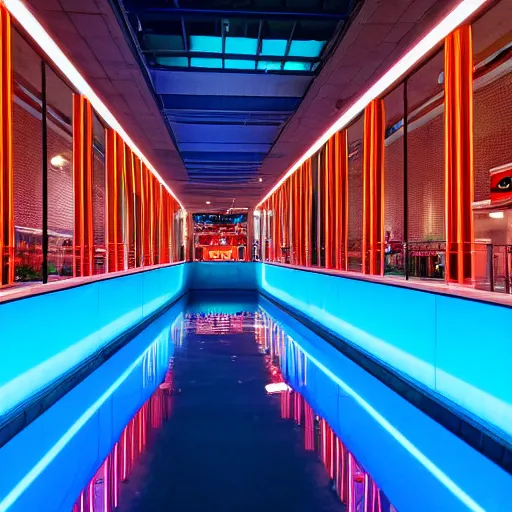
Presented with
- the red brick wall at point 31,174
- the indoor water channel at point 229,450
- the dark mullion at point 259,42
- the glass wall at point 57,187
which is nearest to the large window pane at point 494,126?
the dark mullion at point 259,42

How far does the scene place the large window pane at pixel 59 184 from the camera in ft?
22.9

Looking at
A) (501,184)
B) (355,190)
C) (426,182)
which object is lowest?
(501,184)

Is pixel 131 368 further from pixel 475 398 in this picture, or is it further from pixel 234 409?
pixel 475 398

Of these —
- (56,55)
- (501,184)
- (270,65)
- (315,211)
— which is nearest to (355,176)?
(315,211)

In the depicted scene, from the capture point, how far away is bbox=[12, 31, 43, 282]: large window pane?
620 cm

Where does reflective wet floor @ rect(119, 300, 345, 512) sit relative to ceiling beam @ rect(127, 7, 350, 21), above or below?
below

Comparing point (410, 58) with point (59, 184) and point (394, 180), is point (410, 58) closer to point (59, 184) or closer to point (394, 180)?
point (394, 180)

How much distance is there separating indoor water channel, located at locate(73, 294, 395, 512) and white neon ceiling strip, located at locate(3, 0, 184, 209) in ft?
9.72

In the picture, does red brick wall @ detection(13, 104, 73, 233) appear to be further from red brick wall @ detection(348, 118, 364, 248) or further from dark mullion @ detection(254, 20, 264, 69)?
red brick wall @ detection(348, 118, 364, 248)

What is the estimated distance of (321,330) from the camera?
6836 mm

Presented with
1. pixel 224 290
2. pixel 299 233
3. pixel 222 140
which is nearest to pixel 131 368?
pixel 222 140

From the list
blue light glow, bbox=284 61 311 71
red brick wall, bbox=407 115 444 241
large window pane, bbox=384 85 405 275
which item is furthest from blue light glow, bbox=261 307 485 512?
red brick wall, bbox=407 115 444 241

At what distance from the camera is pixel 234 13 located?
174 inches

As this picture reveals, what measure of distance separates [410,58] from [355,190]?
4.28 meters
